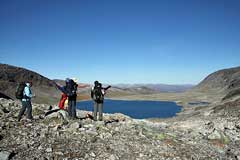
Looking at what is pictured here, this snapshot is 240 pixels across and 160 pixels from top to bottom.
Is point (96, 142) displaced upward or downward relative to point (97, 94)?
downward

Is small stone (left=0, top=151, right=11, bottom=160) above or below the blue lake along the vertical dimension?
above

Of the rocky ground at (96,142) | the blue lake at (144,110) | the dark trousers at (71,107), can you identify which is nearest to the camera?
the rocky ground at (96,142)

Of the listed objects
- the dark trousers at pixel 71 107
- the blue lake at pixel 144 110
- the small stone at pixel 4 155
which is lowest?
the blue lake at pixel 144 110

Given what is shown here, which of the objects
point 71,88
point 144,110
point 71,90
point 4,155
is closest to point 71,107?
point 71,90

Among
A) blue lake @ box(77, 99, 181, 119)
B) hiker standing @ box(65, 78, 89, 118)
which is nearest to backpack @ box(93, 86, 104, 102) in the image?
hiker standing @ box(65, 78, 89, 118)

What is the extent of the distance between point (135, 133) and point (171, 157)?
2.77 meters

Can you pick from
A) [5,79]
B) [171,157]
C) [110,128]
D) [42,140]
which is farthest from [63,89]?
[5,79]

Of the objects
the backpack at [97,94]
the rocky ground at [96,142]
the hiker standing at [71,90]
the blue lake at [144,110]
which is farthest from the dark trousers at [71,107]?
the blue lake at [144,110]

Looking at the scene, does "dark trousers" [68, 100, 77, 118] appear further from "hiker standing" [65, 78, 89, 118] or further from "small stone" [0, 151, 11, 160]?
"small stone" [0, 151, 11, 160]

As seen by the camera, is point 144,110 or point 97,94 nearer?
point 97,94

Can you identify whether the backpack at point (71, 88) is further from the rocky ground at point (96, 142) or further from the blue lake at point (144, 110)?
the blue lake at point (144, 110)

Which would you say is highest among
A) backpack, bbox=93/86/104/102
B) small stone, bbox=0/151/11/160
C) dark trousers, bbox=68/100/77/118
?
backpack, bbox=93/86/104/102

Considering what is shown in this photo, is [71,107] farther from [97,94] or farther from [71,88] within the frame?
[97,94]

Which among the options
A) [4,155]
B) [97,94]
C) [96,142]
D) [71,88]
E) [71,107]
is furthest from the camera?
[97,94]
